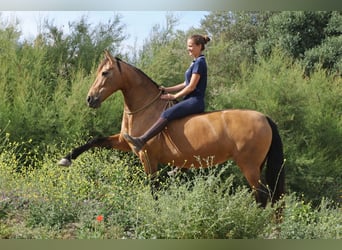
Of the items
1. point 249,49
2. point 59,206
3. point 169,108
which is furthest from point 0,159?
point 249,49

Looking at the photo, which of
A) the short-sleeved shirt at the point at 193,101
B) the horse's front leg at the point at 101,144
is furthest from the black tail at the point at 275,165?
the horse's front leg at the point at 101,144

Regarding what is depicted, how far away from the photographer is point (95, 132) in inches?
280

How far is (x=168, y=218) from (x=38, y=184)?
1747mm

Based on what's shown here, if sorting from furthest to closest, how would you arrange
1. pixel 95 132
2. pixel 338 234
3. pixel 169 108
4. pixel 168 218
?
pixel 95 132 < pixel 169 108 < pixel 338 234 < pixel 168 218

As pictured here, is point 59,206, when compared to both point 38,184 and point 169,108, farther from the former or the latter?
point 169,108

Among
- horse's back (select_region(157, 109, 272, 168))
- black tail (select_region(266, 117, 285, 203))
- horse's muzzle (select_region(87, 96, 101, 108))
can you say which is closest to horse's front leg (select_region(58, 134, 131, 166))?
horse's muzzle (select_region(87, 96, 101, 108))

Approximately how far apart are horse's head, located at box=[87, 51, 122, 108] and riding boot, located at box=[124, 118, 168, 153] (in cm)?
47

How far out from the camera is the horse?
18.1 ft

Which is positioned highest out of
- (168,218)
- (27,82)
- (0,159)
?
(27,82)

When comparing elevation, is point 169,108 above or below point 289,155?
above

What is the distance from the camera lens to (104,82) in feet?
18.3

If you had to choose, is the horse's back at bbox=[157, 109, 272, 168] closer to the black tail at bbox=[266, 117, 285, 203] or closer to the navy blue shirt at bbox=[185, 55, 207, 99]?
the black tail at bbox=[266, 117, 285, 203]

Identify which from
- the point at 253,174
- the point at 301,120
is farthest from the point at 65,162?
the point at 301,120

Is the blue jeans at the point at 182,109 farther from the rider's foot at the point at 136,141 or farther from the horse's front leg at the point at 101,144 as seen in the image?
the horse's front leg at the point at 101,144
